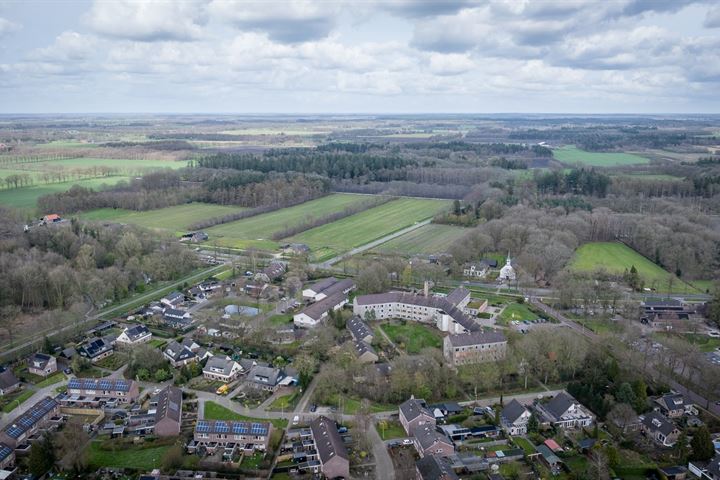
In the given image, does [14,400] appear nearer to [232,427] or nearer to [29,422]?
[29,422]

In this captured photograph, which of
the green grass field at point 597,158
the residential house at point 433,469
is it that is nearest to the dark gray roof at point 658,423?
the residential house at point 433,469

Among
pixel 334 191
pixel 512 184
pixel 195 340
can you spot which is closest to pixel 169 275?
pixel 195 340

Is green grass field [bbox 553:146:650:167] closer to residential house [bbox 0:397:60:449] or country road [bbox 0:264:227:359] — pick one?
country road [bbox 0:264:227:359]

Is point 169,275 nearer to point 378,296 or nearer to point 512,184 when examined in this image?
point 378,296

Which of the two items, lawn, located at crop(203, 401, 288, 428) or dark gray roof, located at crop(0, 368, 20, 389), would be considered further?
dark gray roof, located at crop(0, 368, 20, 389)

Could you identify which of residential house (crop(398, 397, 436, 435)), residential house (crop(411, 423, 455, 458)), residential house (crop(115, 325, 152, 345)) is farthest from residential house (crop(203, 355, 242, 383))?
residential house (crop(411, 423, 455, 458))

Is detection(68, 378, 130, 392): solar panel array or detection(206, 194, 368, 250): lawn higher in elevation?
detection(206, 194, 368, 250): lawn
